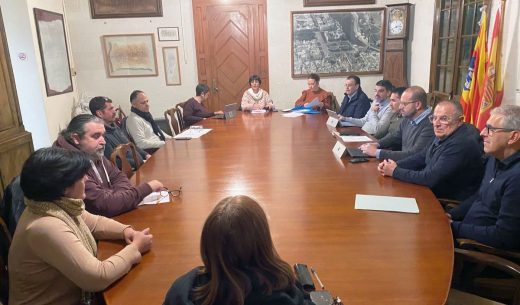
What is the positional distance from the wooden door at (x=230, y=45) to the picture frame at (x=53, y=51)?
6.13 ft

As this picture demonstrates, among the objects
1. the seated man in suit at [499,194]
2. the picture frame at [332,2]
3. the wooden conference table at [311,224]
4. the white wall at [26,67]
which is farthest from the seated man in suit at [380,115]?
the white wall at [26,67]

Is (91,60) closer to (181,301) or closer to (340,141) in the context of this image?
(340,141)

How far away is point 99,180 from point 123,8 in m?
4.48

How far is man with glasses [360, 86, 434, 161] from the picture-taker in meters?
2.58

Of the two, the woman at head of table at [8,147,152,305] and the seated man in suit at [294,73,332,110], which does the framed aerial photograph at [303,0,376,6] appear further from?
the woman at head of table at [8,147,152,305]

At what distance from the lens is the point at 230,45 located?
575 cm

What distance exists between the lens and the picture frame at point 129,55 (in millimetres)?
5605

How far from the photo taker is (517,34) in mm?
2973

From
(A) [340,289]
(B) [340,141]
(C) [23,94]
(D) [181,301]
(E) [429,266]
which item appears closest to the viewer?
(D) [181,301]

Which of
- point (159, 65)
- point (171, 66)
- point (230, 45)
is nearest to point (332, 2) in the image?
point (230, 45)

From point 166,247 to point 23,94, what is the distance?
13.3 feet

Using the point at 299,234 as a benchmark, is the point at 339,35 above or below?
above

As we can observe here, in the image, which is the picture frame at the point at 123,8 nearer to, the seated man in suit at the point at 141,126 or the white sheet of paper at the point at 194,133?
the seated man in suit at the point at 141,126

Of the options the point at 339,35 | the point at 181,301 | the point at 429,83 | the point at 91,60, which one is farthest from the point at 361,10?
the point at 181,301
